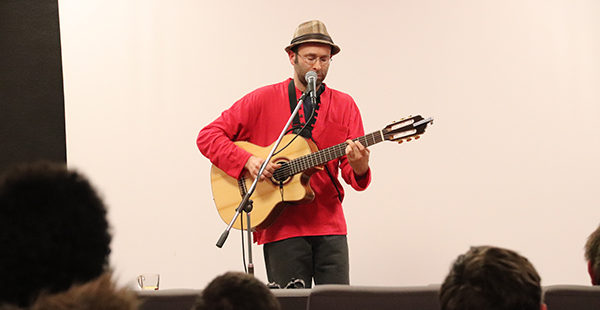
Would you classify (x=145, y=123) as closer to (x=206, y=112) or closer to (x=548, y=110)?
(x=206, y=112)

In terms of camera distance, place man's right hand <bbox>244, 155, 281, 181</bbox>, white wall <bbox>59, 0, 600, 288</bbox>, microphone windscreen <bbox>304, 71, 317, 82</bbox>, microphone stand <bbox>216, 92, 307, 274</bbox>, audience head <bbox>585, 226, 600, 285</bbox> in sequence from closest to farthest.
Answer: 1. audience head <bbox>585, 226, 600, 285</bbox>
2. microphone stand <bbox>216, 92, 307, 274</bbox>
3. microphone windscreen <bbox>304, 71, 317, 82</bbox>
4. man's right hand <bbox>244, 155, 281, 181</bbox>
5. white wall <bbox>59, 0, 600, 288</bbox>

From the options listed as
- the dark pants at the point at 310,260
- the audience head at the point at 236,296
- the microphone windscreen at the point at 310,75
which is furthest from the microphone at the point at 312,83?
the audience head at the point at 236,296

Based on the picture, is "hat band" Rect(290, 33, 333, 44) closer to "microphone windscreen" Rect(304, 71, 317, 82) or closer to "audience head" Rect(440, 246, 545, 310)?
"microphone windscreen" Rect(304, 71, 317, 82)

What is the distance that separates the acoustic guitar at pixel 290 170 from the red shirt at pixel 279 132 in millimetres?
55

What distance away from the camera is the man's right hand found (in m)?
3.11

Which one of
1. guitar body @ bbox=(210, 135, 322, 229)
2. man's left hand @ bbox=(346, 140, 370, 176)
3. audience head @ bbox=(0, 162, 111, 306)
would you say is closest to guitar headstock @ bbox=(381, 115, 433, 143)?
man's left hand @ bbox=(346, 140, 370, 176)

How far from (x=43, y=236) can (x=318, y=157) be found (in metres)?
2.37

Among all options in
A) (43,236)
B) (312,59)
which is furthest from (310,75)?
(43,236)

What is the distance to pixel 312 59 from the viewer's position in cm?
321

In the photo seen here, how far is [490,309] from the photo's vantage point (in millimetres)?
1056

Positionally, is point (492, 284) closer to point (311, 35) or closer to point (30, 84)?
point (311, 35)

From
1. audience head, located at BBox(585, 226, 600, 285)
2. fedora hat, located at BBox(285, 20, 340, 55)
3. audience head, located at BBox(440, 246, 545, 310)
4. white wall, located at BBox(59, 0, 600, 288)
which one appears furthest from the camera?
white wall, located at BBox(59, 0, 600, 288)

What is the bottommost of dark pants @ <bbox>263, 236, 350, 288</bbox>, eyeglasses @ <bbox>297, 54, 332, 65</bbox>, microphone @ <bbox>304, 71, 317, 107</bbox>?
dark pants @ <bbox>263, 236, 350, 288</bbox>

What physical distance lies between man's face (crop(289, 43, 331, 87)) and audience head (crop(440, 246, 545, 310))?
2.12 metres
